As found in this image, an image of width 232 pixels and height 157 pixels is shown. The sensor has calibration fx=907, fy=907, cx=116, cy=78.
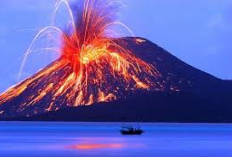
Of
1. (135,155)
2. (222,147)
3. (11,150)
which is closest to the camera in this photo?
(135,155)

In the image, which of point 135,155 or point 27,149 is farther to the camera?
point 27,149

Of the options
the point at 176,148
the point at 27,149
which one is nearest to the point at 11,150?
the point at 27,149

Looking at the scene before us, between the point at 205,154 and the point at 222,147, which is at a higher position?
the point at 222,147

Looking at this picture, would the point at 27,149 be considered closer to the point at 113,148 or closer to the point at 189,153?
the point at 113,148

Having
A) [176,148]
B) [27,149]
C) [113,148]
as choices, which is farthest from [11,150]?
[176,148]

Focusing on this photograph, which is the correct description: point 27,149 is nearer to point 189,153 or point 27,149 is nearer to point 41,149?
point 41,149

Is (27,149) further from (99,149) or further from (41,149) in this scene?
(99,149)

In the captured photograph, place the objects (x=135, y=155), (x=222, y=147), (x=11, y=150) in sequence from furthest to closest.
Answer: (x=222, y=147) → (x=11, y=150) → (x=135, y=155)

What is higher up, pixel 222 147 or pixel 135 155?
pixel 222 147

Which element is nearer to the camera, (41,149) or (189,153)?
(189,153)
